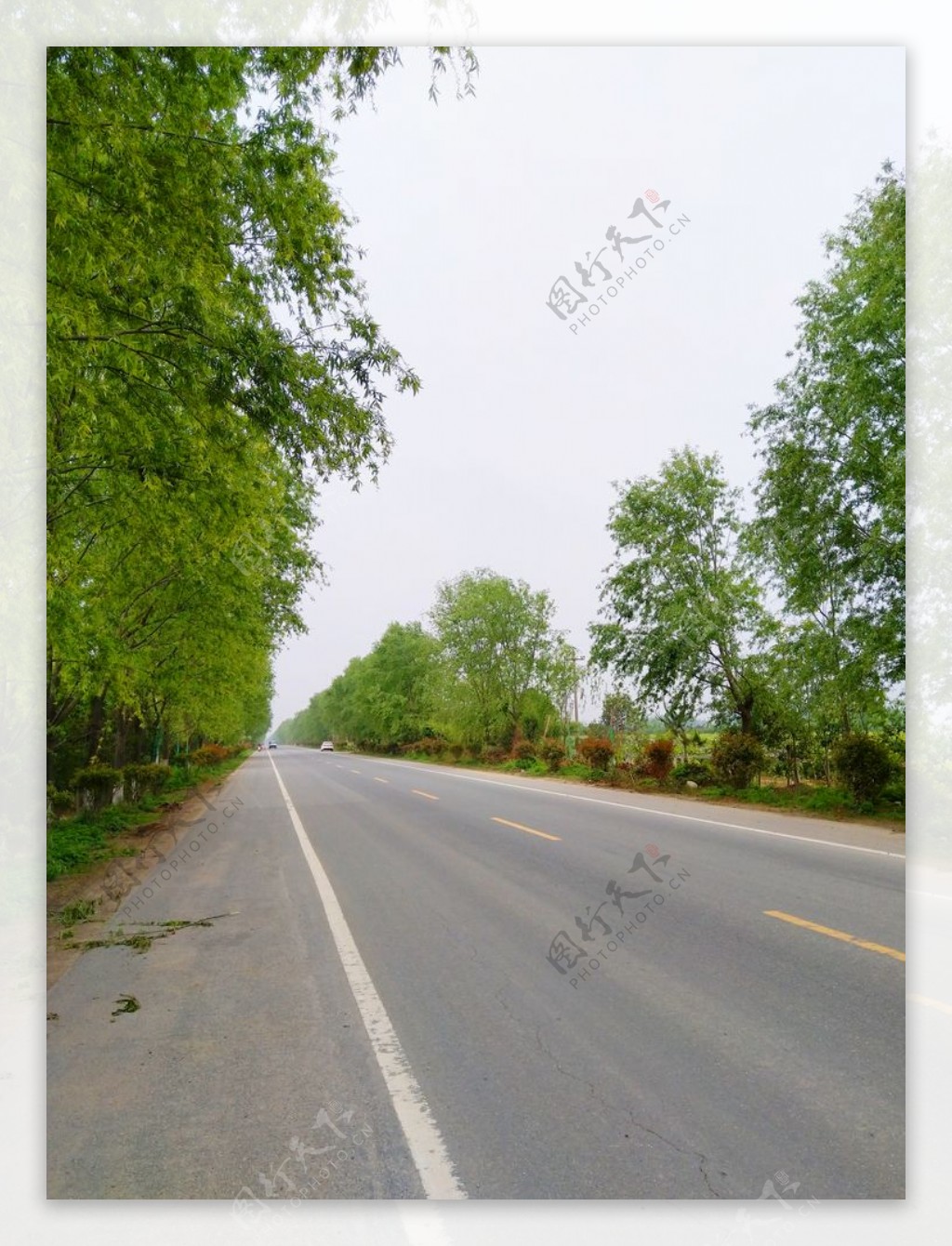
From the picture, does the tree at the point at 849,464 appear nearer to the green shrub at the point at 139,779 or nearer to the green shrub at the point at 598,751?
the green shrub at the point at 598,751

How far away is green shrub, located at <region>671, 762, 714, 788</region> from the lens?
870 inches

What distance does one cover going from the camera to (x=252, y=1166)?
10.2ft

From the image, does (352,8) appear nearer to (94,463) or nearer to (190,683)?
(94,463)

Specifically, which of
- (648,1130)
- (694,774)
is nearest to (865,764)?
(694,774)

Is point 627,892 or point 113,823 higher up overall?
point 627,892

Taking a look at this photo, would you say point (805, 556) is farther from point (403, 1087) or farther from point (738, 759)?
point (403, 1087)

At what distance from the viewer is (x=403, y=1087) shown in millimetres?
3754

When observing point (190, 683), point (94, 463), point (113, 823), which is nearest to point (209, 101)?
point (94, 463)

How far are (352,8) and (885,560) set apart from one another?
11930mm

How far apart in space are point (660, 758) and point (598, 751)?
14.2 feet

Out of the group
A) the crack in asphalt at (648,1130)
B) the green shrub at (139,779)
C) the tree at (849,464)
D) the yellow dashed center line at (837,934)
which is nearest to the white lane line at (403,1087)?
the crack in asphalt at (648,1130)

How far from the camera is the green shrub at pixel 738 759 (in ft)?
66.3

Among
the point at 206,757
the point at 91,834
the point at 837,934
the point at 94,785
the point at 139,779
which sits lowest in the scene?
the point at 206,757

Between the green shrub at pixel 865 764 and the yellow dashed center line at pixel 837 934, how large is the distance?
9.56m
